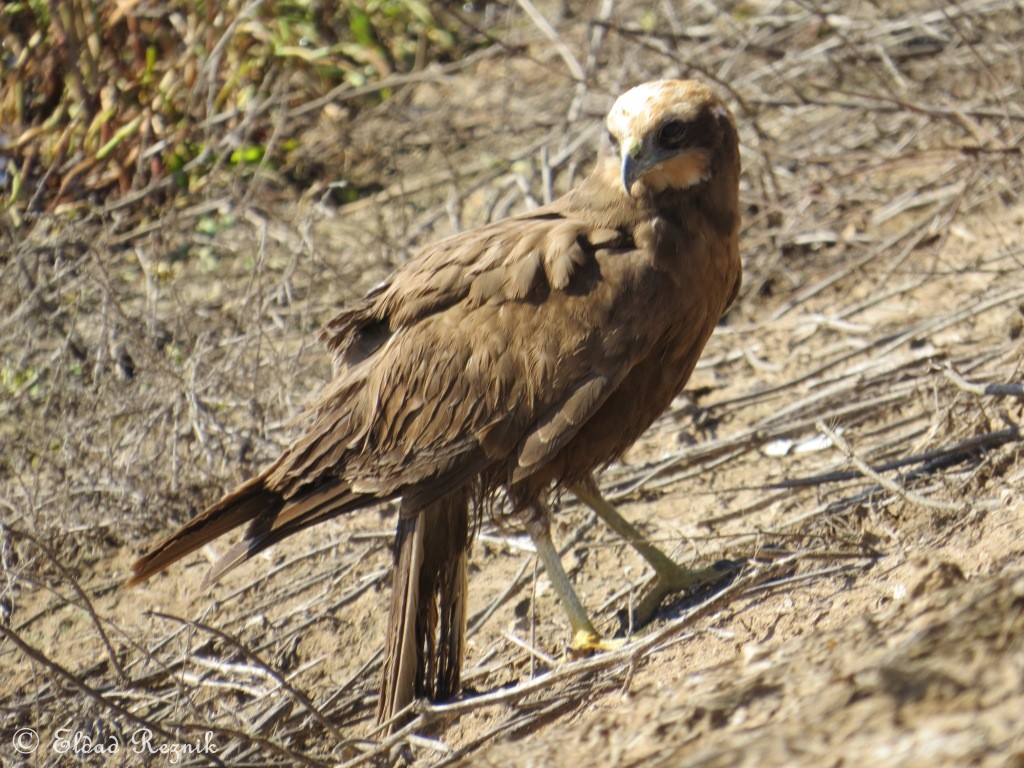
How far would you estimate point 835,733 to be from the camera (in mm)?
2039

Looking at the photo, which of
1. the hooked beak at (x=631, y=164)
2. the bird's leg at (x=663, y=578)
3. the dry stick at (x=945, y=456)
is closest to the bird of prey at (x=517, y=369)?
the hooked beak at (x=631, y=164)

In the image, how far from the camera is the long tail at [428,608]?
13.3 ft

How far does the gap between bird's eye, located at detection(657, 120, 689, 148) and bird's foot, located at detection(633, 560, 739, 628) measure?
1497 mm

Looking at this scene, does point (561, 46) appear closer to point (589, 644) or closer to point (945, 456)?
Result: point (945, 456)

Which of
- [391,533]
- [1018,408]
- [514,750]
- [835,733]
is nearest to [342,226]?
[391,533]

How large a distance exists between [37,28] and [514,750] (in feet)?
22.2

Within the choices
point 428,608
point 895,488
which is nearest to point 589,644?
point 428,608

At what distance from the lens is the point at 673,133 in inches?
151

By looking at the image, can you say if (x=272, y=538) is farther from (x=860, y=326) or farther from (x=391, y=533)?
(x=860, y=326)

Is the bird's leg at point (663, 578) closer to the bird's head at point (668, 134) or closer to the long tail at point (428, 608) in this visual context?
the long tail at point (428, 608)

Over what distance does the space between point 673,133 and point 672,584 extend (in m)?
1.58

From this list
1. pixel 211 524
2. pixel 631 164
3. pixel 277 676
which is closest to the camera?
pixel 277 676

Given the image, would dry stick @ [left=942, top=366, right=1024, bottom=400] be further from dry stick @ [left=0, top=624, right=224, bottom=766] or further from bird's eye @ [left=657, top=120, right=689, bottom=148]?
dry stick @ [left=0, top=624, right=224, bottom=766]

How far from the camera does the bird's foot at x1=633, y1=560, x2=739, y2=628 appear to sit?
4.34 m
